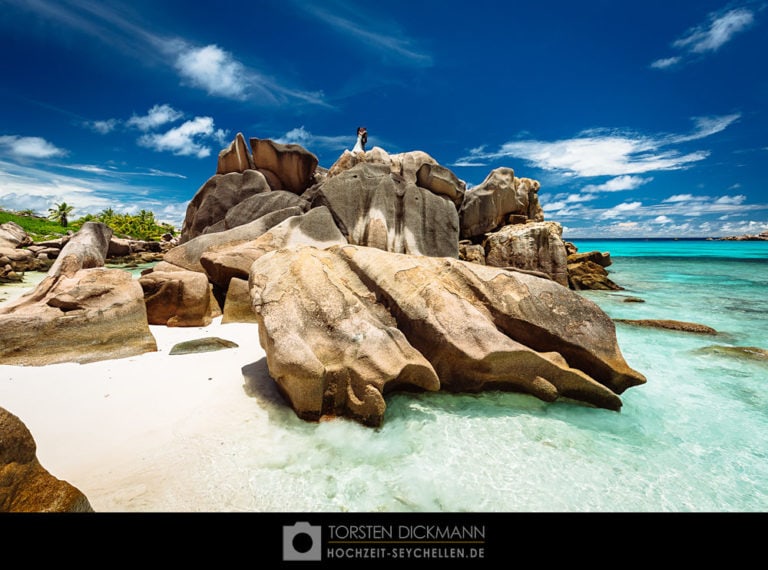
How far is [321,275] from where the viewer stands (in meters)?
5.95

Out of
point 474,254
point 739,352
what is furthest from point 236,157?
point 739,352

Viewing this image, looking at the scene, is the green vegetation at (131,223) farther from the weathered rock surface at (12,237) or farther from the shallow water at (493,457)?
the shallow water at (493,457)

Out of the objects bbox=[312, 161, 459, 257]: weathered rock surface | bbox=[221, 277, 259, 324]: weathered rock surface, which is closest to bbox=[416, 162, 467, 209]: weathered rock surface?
bbox=[312, 161, 459, 257]: weathered rock surface

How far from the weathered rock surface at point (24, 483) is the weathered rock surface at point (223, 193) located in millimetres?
17336

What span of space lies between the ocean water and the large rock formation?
3.38 m

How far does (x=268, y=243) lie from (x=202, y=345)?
Result: 5006 millimetres

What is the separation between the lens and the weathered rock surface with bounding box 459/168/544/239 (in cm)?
2366

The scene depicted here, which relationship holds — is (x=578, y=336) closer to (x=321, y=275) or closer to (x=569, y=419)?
(x=569, y=419)

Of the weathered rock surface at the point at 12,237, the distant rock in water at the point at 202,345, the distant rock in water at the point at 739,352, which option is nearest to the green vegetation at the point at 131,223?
the weathered rock surface at the point at 12,237

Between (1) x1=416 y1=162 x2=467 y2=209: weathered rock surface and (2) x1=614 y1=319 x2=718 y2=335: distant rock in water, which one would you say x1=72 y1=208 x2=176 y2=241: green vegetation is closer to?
(1) x1=416 y1=162 x2=467 y2=209: weathered rock surface

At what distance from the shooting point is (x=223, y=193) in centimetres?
1853

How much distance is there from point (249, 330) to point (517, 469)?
648cm
